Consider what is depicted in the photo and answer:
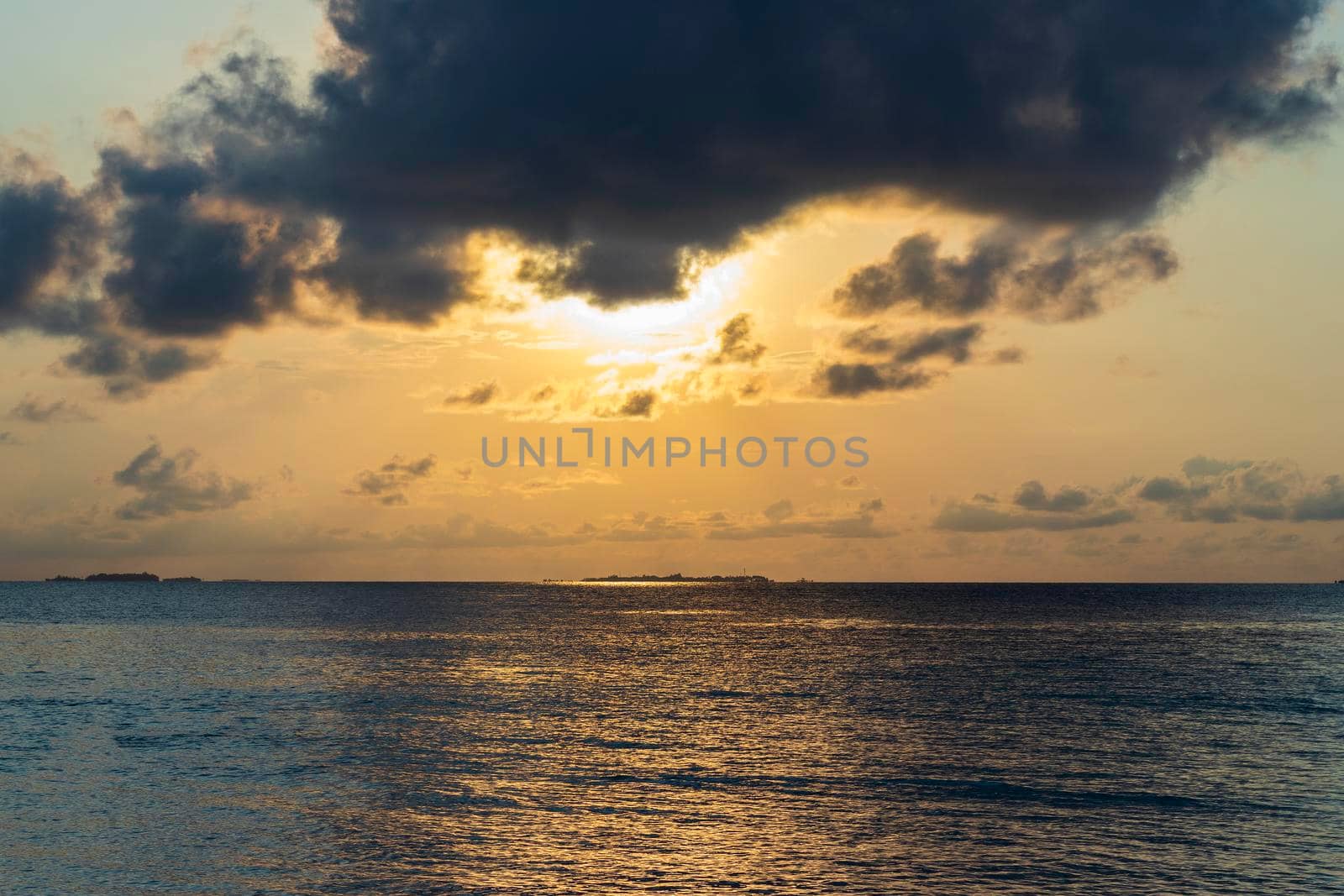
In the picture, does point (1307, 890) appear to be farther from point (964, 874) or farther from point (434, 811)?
point (434, 811)

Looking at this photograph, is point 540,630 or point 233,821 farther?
point 540,630

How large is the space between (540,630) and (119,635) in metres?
59.4

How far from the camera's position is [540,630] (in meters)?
180

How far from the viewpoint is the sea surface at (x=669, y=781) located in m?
37.5

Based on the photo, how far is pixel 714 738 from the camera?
64.1m

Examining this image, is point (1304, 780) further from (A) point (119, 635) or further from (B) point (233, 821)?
(A) point (119, 635)

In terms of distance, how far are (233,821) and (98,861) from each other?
6.16 meters

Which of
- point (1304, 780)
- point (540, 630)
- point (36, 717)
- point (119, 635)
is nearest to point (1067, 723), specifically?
point (1304, 780)

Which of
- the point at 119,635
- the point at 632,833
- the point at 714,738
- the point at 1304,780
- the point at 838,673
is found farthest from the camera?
the point at 119,635

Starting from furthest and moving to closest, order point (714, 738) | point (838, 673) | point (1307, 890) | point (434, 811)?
point (838, 673)
point (714, 738)
point (434, 811)
point (1307, 890)

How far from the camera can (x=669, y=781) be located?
51.4 meters

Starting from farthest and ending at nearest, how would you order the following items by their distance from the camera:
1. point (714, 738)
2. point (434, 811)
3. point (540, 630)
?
point (540, 630) → point (714, 738) → point (434, 811)

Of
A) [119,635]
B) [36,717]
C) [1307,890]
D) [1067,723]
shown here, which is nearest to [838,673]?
[1067,723]

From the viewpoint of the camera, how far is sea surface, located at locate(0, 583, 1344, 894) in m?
37.5
